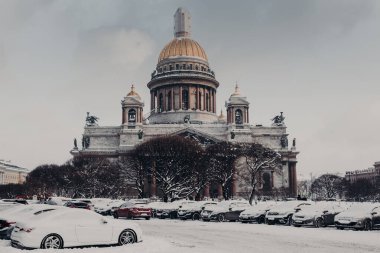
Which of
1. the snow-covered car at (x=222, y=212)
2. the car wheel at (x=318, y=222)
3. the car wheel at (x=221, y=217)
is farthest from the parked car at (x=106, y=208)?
the car wheel at (x=318, y=222)

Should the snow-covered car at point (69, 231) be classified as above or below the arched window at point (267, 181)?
below

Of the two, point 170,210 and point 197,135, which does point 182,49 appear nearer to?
point 197,135

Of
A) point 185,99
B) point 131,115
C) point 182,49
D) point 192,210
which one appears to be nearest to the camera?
point 192,210

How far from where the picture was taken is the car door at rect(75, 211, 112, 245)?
17797mm

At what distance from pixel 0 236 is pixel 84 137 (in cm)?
8711

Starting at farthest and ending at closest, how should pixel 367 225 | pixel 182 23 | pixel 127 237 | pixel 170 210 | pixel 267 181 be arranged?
1. pixel 182 23
2. pixel 267 181
3. pixel 170 210
4. pixel 367 225
5. pixel 127 237

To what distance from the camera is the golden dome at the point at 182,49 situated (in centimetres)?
11812

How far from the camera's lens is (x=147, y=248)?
17.8 meters

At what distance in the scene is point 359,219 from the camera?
26.9m

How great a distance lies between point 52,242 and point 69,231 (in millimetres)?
683

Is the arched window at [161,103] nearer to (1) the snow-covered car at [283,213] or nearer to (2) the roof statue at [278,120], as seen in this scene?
(2) the roof statue at [278,120]

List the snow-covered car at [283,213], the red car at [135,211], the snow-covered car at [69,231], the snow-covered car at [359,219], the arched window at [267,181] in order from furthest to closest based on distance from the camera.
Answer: the arched window at [267,181] < the red car at [135,211] < the snow-covered car at [283,213] < the snow-covered car at [359,219] < the snow-covered car at [69,231]

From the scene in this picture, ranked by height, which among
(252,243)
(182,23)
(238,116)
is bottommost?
(252,243)

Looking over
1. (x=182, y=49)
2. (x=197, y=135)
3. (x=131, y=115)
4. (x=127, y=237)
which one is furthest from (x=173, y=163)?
(x=182, y=49)
